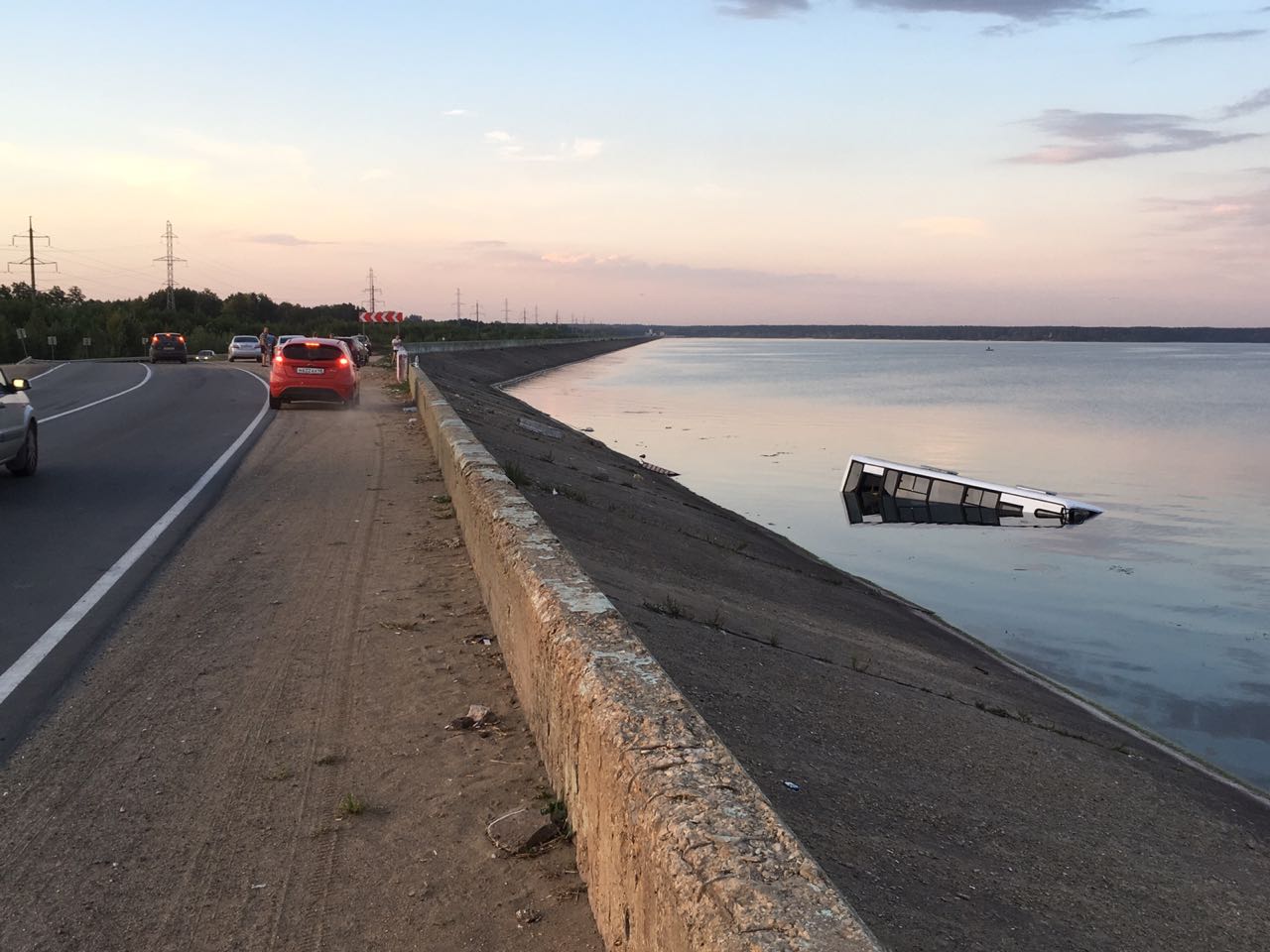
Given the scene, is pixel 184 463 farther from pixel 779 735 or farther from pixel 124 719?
pixel 779 735

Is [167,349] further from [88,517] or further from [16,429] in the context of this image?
[88,517]

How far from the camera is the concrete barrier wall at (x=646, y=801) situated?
101 inches

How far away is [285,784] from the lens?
4.77 m

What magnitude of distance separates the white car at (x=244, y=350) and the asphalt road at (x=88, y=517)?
29104 millimetres

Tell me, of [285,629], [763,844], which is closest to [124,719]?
[285,629]

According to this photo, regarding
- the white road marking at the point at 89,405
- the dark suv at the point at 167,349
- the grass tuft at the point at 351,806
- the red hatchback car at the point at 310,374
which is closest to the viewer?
the grass tuft at the point at 351,806

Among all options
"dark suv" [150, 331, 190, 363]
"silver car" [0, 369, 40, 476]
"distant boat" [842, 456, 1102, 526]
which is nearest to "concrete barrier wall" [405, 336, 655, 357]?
"dark suv" [150, 331, 190, 363]

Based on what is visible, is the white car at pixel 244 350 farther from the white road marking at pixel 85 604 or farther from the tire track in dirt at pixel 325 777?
the tire track in dirt at pixel 325 777

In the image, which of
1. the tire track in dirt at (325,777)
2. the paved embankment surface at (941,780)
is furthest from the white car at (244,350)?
the tire track in dirt at (325,777)

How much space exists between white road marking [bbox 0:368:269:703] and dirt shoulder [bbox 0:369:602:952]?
341 millimetres

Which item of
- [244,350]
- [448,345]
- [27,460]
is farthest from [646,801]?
[448,345]

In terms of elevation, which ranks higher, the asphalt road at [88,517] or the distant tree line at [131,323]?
the distant tree line at [131,323]

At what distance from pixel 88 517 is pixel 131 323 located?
81.7 metres

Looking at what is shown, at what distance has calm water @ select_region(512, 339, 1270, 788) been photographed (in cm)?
1426
